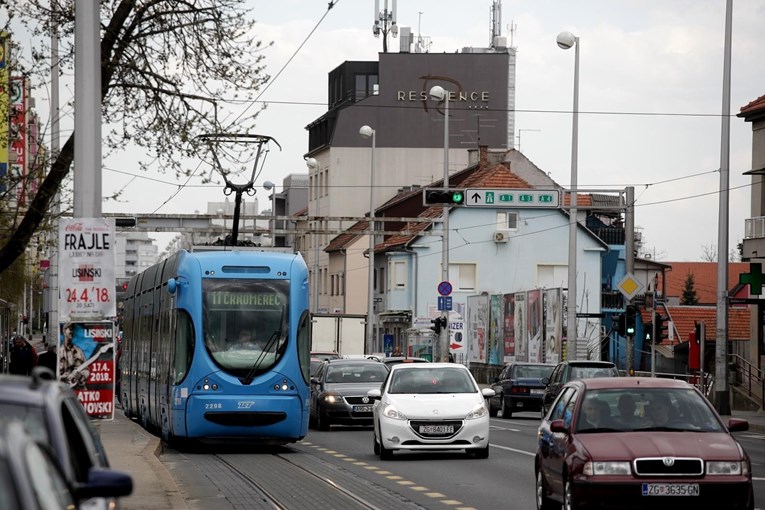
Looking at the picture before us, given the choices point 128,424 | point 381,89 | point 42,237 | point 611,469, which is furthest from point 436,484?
point 381,89

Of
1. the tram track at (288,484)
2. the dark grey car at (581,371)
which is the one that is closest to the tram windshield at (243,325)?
the tram track at (288,484)

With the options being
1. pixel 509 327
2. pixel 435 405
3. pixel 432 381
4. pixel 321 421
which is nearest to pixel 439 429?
pixel 435 405

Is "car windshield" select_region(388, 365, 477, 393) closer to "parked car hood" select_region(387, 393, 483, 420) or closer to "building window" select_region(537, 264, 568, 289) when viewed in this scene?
"parked car hood" select_region(387, 393, 483, 420)

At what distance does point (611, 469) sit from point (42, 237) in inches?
561

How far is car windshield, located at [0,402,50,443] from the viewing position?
20.3 feet

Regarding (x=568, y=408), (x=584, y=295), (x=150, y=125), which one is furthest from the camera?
(x=584, y=295)

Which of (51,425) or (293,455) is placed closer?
(51,425)

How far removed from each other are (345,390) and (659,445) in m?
20.9

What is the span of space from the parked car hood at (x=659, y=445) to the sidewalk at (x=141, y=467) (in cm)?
420

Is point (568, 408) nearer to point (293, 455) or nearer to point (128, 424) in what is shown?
point (293, 455)

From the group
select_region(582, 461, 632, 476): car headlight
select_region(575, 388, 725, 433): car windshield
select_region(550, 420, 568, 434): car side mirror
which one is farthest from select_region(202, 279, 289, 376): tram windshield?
select_region(582, 461, 632, 476): car headlight

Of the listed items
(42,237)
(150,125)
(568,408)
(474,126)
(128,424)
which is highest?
(474,126)

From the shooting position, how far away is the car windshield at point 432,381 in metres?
25.5

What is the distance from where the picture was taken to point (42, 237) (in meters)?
25.5
